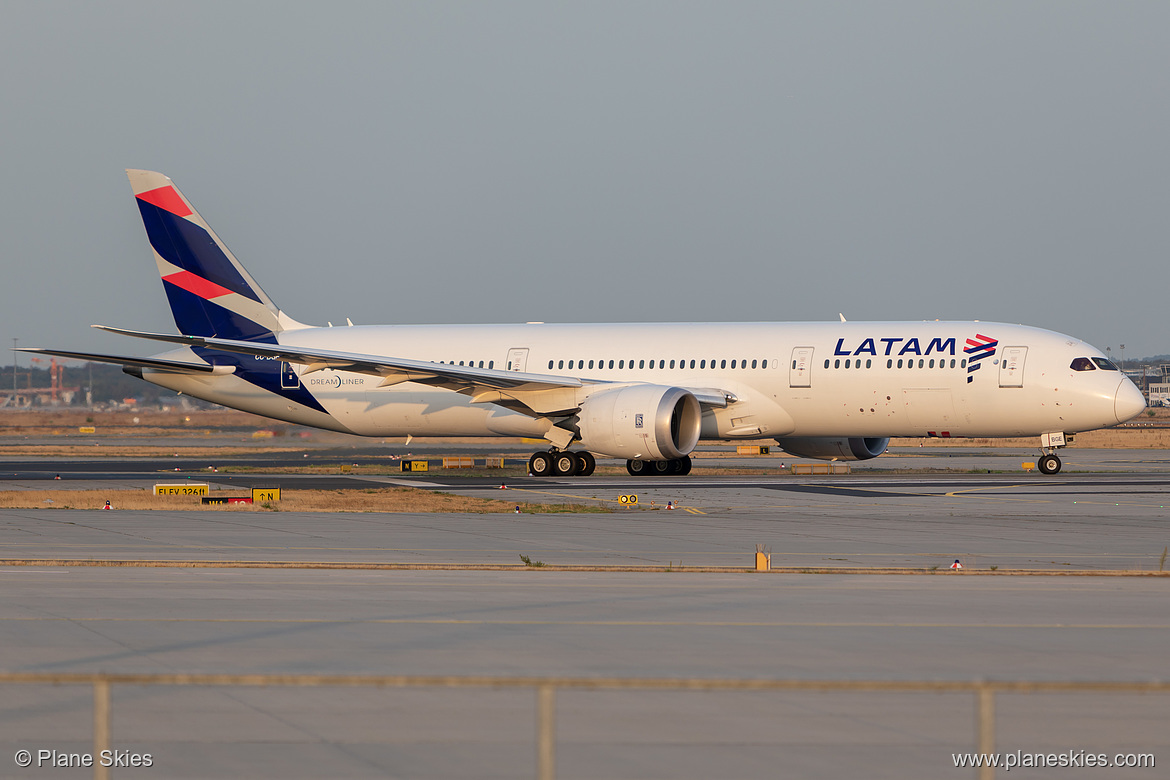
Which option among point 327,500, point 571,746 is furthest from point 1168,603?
point 327,500

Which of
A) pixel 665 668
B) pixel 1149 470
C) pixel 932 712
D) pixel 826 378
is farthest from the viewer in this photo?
pixel 1149 470

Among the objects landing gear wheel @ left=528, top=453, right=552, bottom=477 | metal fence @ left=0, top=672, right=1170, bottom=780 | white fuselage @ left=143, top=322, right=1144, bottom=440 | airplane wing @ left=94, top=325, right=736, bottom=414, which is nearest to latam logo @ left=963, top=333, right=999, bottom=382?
white fuselage @ left=143, top=322, right=1144, bottom=440

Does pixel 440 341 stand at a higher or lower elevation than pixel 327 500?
higher

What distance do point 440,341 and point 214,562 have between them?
87.7 ft

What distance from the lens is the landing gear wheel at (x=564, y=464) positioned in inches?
1608

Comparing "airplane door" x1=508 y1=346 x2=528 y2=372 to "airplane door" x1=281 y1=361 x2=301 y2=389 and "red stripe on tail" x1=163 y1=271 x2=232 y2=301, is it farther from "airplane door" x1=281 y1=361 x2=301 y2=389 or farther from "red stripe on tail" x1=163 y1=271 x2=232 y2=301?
"red stripe on tail" x1=163 y1=271 x2=232 y2=301

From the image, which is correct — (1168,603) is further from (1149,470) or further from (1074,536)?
(1149,470)

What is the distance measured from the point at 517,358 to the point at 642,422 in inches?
324

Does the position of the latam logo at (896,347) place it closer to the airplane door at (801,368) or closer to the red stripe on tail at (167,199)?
the airplane door at (801,368)

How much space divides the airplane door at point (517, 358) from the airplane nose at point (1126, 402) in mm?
18135

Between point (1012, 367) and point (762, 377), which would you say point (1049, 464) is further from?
point (762, 377)

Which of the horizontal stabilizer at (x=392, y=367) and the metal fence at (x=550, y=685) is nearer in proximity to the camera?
the metal fence at (x=550, y=685)

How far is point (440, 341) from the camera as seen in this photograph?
148 ft

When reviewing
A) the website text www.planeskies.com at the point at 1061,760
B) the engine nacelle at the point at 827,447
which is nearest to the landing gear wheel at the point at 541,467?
the engine nacelle at the point at 827,447
